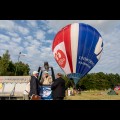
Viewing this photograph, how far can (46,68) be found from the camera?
25.2 feet

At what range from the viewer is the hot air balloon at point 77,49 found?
18.9 m

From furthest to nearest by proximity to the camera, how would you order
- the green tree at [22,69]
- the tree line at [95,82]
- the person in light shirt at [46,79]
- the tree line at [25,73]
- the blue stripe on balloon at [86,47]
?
the tree line at [95,82] → the green tree at [22,69] → the tree line at [25,73] → the blue stripe on balloon at [86,47] → the person in light shirt at [46,79]

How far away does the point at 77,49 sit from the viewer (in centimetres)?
1894

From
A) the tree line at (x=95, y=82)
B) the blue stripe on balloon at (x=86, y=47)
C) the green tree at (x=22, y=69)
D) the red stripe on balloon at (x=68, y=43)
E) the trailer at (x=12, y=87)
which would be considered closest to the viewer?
the trailer at (x=12, y=87)

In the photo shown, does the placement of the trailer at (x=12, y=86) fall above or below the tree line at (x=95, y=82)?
below

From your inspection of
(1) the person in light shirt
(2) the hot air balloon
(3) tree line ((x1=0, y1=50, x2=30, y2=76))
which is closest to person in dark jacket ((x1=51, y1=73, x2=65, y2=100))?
(1) the person in light shirt

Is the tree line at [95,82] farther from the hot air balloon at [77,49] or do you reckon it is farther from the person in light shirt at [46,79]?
the person in light shirt at [46,79]

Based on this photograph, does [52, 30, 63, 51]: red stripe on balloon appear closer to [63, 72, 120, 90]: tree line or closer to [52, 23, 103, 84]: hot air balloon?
[52, 23, 103, 84]: hot air balloon

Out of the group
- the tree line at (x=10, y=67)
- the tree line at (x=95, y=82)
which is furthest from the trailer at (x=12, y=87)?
the tree line at (x=95, y=82)

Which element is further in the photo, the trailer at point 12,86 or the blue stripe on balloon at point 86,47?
the blue stripe on balloon at point 86,47

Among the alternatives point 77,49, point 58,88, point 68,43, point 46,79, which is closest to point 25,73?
point 68,43

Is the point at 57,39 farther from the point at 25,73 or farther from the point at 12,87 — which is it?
the point at 25,73
